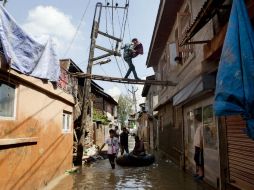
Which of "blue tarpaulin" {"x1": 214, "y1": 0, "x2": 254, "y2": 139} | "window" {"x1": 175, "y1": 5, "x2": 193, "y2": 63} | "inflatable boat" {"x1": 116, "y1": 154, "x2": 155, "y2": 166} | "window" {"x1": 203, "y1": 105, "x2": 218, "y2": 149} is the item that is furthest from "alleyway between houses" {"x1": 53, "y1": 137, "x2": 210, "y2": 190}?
"blue tarpaulin" {"x1": 214, "y1": 0, "x2": 254, "y2": 139}

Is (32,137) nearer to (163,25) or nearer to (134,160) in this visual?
(134,160)

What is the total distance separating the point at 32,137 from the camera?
7938mm

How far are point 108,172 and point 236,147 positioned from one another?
7219 mm

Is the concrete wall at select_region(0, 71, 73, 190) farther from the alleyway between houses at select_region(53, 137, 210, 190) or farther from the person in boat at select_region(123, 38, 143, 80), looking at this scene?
the person in boat at select_region(123, 38, 143, 80)

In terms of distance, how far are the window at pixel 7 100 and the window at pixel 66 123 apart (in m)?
4.95

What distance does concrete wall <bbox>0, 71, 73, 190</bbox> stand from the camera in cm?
652

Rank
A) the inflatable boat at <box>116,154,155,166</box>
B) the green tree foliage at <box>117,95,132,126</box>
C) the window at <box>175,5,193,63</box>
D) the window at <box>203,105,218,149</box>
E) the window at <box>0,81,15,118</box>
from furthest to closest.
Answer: the green tree foliage at <box>117,95,132,126</box> → the inflatable boat at <box>116,154,155,166</box> → the window at <box>175,5,193,63</box> → the window at <box>203,105,218,149</box> → the window at <box>0,81,15,118</box>

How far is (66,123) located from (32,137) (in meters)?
4.50

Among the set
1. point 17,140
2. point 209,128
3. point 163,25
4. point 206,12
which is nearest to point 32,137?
point 17,140

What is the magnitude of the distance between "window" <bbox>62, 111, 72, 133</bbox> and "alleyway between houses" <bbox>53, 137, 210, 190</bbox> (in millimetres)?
1892

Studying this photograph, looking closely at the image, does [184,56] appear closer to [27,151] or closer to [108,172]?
[108,172]

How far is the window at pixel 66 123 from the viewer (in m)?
12.1

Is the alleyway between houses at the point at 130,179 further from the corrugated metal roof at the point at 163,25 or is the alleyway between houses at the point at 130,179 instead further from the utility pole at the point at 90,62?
the corrugated metal roof at the point at 163,25

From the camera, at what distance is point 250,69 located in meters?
3.52
